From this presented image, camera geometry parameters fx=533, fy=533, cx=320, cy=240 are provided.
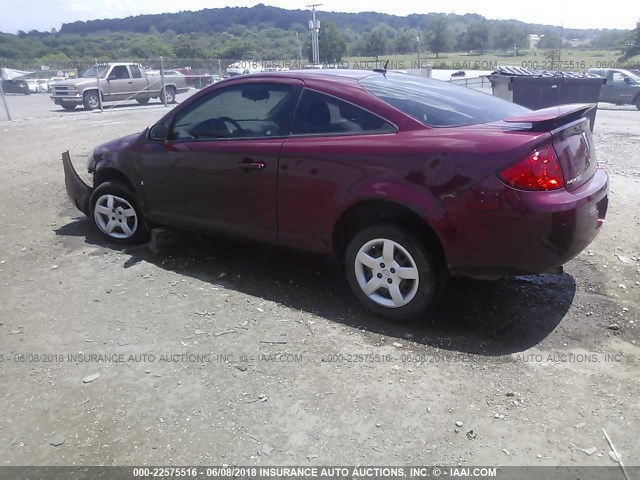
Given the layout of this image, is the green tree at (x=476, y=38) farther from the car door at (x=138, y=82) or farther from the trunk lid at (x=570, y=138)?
the trunk lid at (x=570, y=138)

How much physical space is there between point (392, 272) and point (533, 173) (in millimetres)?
1113

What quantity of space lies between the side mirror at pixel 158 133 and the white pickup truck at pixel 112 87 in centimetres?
1876

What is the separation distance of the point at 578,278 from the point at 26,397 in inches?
163

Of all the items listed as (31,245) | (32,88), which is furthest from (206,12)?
(31,245)

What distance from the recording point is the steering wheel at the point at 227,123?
441 centimetres

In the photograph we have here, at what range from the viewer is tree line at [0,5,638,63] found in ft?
249

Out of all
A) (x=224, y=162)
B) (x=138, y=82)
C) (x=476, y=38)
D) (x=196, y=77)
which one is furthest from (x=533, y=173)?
(x=476, y=38)

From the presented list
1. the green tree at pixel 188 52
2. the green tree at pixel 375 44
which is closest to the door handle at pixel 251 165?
the green tree at pixel 188 52

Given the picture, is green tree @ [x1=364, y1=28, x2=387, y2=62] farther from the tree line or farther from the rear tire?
the rear tire

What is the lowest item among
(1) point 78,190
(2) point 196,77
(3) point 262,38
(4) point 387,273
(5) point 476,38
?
(4) point 387,273

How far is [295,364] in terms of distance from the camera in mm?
3314

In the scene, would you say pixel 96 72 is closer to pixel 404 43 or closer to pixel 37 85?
pixel 37 85

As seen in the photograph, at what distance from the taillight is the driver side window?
1.75 metres

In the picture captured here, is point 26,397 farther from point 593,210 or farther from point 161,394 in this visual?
point 593,210
